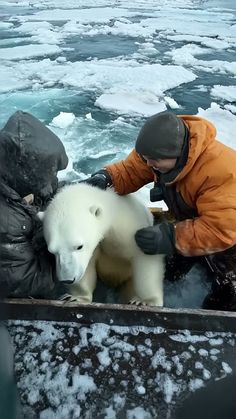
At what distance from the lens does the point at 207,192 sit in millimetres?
2068

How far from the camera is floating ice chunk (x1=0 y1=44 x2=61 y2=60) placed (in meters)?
9.65

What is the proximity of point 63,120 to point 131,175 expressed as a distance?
393 centimetres

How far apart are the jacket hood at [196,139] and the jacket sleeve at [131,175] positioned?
1.24 ft

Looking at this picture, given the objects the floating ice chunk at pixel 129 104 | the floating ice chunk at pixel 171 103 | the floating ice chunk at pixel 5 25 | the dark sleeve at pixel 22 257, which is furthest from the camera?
the floating ice chunk at pixel 5 25

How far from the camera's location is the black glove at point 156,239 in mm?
2045

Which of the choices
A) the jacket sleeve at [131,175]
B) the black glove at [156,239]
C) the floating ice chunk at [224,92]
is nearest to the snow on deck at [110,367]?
the black glove at [156,239]

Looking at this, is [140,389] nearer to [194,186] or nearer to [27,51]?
[194,186]

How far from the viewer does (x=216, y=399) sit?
5.24 ft

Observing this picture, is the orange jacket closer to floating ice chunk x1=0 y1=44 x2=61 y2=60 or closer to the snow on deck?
the snow on deck

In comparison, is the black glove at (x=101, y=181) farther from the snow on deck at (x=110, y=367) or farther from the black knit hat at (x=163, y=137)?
the snow on deck at (x=110, y=367)

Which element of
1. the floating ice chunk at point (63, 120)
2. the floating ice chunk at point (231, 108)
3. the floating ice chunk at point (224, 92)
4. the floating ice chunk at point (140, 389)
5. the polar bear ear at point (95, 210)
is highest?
the polar bear ear at point (95, 210)

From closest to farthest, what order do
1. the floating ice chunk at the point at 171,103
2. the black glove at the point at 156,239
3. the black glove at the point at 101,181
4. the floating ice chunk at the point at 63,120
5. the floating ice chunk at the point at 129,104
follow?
the black glove at the point at 156,239
the black glove at the point at 101,181
the floating ice chunk at the point at 63,120
the floating ice chunk at the point at 129,104
the floating ice chunk at the point at 171,103

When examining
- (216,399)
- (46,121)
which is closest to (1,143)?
(216,399)

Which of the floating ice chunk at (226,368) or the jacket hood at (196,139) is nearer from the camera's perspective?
the floating ice chunk at (226,368)
